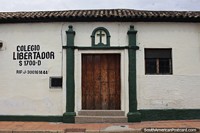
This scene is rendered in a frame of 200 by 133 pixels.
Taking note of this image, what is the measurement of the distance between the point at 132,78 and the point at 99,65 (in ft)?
4.42

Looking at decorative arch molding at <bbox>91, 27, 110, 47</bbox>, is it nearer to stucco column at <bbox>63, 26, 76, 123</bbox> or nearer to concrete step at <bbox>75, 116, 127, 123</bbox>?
stucco column at <bbox>63, 26, 76, 123</bbox>

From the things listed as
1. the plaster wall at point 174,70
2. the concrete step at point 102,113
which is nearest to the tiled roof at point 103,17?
the plaster wall at point 174,70

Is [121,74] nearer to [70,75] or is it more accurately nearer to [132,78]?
[132,78]

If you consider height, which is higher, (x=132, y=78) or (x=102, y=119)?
(x=132, y=78)

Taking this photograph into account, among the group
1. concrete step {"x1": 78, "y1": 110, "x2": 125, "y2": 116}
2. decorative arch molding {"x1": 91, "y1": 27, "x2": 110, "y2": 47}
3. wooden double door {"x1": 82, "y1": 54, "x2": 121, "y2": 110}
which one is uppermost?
decorative arch molding {"x1": 91, "y1": 27, "x2": 110, "y2": 47}

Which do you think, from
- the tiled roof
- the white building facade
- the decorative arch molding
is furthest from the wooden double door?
the tiled roof

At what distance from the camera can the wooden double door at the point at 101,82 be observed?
1038 centimetres

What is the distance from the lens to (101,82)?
34.1 feet

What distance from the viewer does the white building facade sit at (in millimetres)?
10172

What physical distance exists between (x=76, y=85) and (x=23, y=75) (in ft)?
6.70

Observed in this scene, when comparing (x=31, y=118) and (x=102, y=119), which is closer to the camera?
(x=102, y=119)

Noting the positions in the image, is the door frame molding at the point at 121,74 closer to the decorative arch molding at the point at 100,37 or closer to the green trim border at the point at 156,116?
the decorative arch molding at the point at 100,37

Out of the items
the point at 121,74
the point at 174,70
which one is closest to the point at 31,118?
the point at 121,74

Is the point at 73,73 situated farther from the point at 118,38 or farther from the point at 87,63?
the point at 118,38
